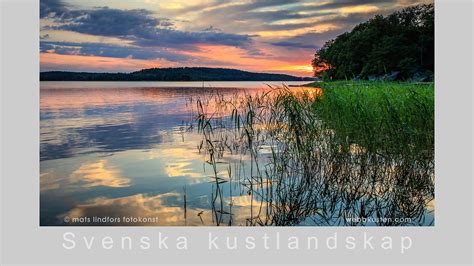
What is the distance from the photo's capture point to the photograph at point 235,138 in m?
5.80

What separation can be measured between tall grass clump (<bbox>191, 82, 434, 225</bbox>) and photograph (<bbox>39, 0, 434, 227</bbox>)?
0.07 feet

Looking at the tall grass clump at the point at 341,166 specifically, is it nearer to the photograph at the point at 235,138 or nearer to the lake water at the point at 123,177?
the photograph at the point at 235,138

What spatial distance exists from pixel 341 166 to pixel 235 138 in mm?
2896

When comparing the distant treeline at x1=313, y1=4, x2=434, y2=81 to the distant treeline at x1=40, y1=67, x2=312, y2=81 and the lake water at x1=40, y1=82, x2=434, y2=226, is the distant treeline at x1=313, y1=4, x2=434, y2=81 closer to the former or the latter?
the distant treeline at x1=40, y1=67, x2=312, y2=81

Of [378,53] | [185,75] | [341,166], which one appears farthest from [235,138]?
[378,53]

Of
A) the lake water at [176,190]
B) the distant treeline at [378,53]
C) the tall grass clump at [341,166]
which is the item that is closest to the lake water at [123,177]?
the lake water at [176,190]

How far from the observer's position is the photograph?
19.0 ft

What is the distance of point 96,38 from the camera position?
760cm

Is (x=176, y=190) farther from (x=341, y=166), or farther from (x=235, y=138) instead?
(x=235, y=138)

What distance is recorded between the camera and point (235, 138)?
9.09 meters

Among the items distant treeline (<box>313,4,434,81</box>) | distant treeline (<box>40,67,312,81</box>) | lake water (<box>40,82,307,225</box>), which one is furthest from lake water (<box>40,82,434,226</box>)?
distant treeline (<box>313,4,434,81</box>)

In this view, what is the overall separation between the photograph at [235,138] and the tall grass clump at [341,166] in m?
0.02
